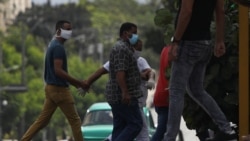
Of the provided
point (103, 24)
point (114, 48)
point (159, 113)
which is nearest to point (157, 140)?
point (159, 113)

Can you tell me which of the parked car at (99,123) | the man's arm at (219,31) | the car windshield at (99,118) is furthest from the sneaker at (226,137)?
the car windshield at (99,118)

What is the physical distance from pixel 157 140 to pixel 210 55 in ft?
11.9

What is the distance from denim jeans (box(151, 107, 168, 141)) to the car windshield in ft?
20.5

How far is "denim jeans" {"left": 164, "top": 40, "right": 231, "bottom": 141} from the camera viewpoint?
27.8 feet

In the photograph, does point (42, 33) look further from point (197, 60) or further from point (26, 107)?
Result: point (197, 60)

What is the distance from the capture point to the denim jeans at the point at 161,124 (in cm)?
1227

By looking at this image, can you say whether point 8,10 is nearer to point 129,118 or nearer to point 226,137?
point 129,118

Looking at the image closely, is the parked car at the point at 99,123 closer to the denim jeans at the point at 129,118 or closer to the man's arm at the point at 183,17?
the denim jeans at the point at 129,118

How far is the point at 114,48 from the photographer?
11.2 metres

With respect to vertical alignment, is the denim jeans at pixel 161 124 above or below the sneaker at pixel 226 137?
below

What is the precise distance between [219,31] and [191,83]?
51cm

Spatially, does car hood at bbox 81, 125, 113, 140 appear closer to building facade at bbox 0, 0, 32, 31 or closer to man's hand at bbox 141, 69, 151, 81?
man's hand at bbox 141, 69, 151, 81

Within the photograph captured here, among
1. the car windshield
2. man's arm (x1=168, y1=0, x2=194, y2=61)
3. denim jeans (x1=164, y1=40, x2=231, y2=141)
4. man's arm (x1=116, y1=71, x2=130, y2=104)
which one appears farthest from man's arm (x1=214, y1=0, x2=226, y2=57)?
the car windshield

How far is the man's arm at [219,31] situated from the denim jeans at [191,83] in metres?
0.16
